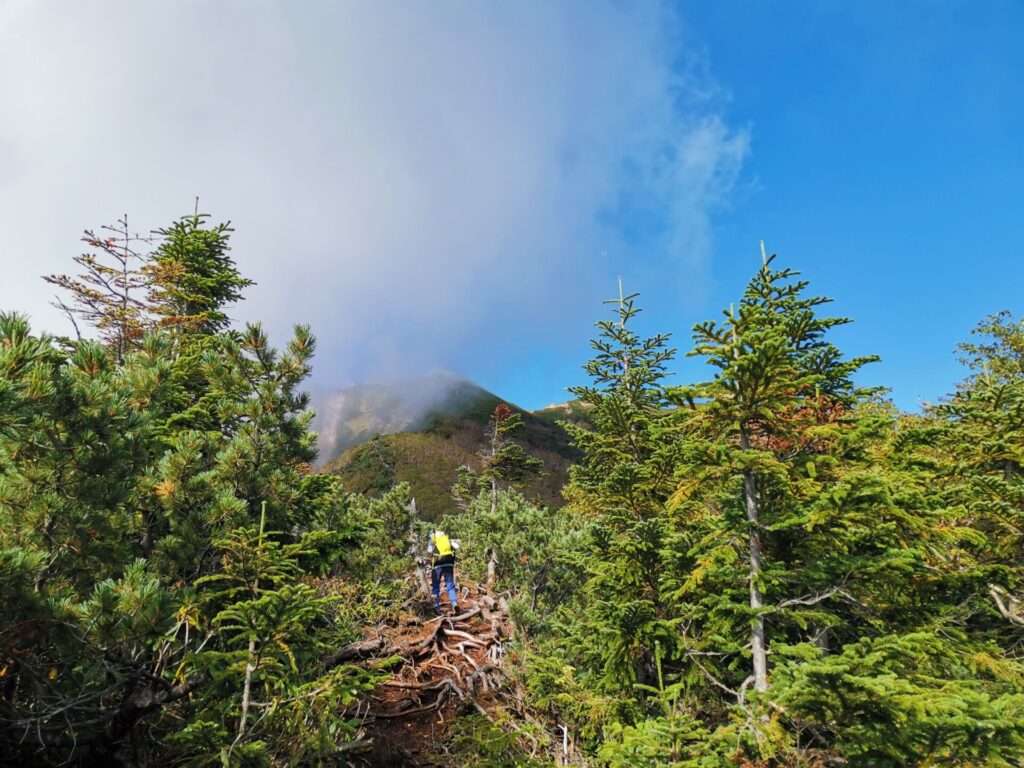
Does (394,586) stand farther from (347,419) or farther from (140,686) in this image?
(347,419)

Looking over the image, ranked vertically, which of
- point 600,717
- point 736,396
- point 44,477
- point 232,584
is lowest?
point 600,717

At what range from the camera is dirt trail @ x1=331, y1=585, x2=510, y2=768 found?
573 centimetres

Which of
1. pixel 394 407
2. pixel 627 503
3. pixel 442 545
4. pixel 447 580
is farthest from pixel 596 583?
pixel 394 407

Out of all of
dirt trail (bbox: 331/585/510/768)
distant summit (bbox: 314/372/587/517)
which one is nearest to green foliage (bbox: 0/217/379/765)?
dirt trail (bbox: 331/585/510/768)

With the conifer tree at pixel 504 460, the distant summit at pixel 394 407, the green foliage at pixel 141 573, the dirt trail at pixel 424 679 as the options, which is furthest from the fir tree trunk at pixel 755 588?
the distant summit at pixel 394 407

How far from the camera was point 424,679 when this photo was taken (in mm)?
7637

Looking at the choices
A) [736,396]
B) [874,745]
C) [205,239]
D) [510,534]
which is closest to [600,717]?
[874,745]

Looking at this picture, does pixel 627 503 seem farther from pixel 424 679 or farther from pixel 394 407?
pixel 394 407

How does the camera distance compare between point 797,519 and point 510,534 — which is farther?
point 510,534

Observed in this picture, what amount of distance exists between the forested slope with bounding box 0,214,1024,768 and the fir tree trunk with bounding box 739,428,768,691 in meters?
0.03

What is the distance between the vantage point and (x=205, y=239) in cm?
1190

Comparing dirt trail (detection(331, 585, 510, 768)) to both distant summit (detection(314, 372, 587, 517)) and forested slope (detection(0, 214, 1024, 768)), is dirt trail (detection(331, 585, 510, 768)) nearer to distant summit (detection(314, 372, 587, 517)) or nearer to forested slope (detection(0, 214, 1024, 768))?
forested slope (detection(0, 214, 1024, 768))

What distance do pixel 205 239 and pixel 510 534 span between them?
11.5 meters

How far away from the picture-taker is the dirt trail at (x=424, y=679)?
5.73 meters
